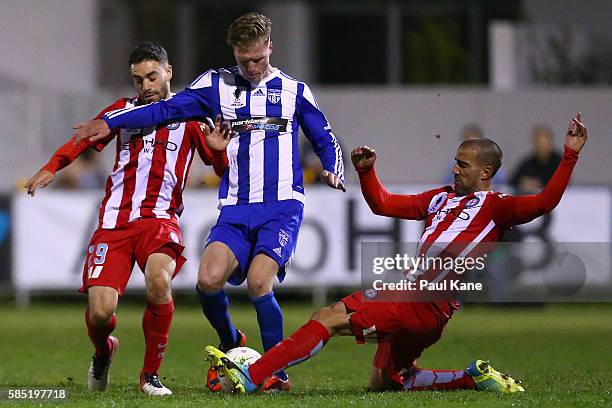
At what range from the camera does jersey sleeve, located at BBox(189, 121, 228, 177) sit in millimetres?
7434

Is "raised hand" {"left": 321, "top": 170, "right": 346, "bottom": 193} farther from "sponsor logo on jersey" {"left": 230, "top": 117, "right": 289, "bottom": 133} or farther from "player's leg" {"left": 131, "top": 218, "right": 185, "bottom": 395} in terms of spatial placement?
"player's leg" {"left": 131, "top": 218, "right": 185, "bottom": 395}

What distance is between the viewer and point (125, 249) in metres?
7.22

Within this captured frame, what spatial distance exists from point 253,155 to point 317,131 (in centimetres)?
40

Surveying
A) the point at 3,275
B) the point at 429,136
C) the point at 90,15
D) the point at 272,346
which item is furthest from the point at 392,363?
the point at 90,15

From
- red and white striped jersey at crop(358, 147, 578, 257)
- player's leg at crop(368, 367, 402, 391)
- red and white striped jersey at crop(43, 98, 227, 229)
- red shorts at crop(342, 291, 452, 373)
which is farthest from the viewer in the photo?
red and white striped jersey at crop(43, 98, 227, 229)

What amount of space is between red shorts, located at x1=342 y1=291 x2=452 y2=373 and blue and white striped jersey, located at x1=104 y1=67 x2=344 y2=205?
38.8 inches

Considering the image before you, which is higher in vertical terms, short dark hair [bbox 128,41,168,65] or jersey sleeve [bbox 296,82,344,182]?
short dark hair [bbox 128,41,168,65]

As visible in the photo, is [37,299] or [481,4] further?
[481,4]

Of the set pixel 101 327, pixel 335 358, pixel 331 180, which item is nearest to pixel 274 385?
pixel 101 327

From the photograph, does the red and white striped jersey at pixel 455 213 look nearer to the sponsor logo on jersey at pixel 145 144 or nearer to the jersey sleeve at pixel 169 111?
the jersey sleeve at pixel 169 111

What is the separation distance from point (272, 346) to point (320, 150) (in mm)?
1178

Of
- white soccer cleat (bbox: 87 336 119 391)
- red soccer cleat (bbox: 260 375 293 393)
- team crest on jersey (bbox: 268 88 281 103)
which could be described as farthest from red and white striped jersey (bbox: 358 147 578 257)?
white soccer cleat (bbox: 87 336 119 391)

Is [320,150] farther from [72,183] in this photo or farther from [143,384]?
[72,183]

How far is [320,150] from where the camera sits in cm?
730
